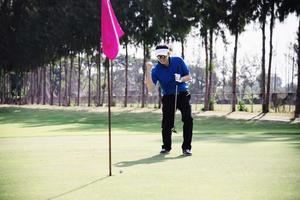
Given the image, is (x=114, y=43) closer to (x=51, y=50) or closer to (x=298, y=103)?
(x=298, y=103)

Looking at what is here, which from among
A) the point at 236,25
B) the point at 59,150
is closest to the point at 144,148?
the point at 59,150

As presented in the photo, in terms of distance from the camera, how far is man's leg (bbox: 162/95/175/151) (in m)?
9.11

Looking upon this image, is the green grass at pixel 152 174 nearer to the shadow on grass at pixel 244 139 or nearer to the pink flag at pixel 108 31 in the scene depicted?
the pink flag at pixel 108 31

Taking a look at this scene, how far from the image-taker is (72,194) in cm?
483

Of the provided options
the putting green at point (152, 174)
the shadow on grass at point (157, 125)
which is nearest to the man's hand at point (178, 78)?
the putting green at point (152, 174)

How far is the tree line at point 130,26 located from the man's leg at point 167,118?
20.1 m

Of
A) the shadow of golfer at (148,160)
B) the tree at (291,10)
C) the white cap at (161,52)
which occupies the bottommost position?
the shadow of golfer at (148,160)

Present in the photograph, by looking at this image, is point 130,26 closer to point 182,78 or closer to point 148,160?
point 182,78

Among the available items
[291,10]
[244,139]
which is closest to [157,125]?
[244,139]

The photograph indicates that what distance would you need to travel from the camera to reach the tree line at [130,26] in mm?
33719

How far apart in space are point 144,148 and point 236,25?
87.8 ft

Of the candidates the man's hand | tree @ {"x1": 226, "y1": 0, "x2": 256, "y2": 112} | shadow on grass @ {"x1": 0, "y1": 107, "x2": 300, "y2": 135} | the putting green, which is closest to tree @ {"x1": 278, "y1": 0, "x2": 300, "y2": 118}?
tree @ {"x1": 226, "y1": 0, "x2": 256, "y2": 112}

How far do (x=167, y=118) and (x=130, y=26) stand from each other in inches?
1400

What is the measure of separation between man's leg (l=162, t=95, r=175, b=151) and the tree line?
20136 mm
